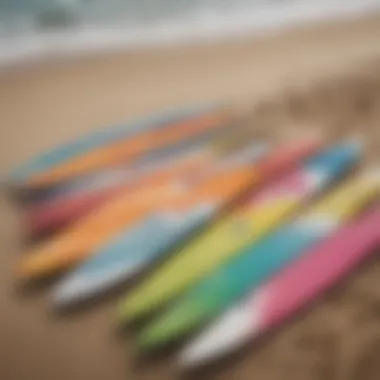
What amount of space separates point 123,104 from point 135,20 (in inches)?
10.9

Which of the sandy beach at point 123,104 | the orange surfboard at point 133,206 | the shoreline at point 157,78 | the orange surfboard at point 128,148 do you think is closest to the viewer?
the sandy beach at point 123,104

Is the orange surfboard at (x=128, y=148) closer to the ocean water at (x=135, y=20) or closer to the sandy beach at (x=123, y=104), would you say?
the sandy beach at (x=123, y=104)

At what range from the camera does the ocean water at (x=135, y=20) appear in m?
1.25

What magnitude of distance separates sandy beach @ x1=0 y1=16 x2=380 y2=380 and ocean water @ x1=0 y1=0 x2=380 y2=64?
4 cm

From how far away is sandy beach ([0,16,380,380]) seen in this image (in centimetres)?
63

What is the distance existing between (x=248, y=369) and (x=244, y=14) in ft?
A: 2.81

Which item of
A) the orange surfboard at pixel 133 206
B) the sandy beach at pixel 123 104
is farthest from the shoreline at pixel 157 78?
the orange surfboard at pixel 133 206

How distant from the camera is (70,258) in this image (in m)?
0.74

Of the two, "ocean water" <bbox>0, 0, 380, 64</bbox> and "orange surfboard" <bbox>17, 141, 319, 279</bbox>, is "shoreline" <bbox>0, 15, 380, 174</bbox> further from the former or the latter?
"orange surfboard" <bbox>17, 141, 319, 279</bbox>

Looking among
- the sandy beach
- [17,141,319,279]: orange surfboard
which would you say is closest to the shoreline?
the sandy beach

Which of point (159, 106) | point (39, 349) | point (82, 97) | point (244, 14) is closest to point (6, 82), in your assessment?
point (82, 97)

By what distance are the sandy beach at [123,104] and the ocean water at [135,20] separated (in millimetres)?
40

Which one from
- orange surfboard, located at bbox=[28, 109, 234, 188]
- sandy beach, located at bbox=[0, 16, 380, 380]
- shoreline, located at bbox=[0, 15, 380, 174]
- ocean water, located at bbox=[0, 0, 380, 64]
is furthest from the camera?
ocean water, located at bbox=[0, 0, 380, 64]

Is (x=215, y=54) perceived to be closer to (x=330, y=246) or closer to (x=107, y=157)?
(x=107, y=157)
